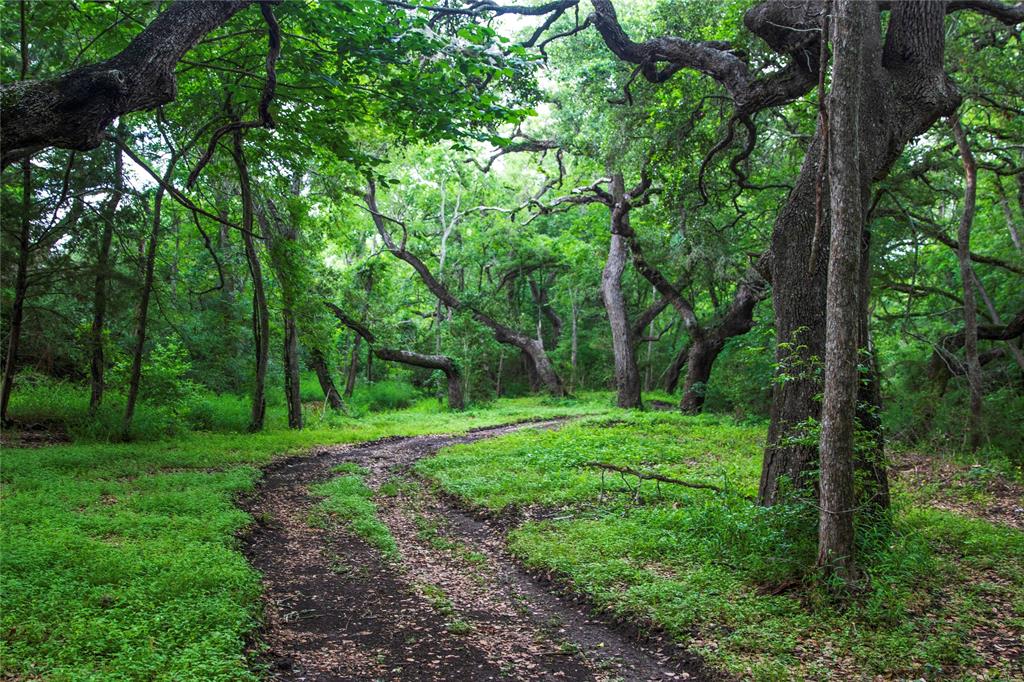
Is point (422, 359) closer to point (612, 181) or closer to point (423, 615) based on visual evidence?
point (612, 181)

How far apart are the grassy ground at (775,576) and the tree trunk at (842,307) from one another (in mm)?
410

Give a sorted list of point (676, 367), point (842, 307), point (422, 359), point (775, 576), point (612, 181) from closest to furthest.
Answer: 1. point (842, 307)
2. point (775, 576)
3. point (612, 181)
4. point (422, 359)
5. point (676, 367)

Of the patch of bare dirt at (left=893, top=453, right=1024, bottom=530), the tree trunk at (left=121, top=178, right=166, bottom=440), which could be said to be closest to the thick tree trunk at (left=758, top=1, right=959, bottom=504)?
the patch of bare dirt at (left=893, top=453, right=1024, bottom=530)

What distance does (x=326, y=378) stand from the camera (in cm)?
1736

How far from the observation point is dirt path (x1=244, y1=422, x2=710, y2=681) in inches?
166

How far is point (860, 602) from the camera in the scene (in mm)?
4715

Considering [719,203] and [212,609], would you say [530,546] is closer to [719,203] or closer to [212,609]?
[212,609]

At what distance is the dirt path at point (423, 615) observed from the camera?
421cm

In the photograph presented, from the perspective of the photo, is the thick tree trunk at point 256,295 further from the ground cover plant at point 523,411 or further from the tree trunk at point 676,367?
the tree trunk at point 676,367

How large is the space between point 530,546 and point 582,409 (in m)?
13.0

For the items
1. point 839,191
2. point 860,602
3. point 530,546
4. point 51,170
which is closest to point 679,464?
point 530,546

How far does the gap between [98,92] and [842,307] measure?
576cm

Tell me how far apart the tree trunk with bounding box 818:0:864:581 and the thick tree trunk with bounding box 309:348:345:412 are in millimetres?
13150

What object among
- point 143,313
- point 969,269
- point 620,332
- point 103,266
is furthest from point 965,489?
point 103,266
